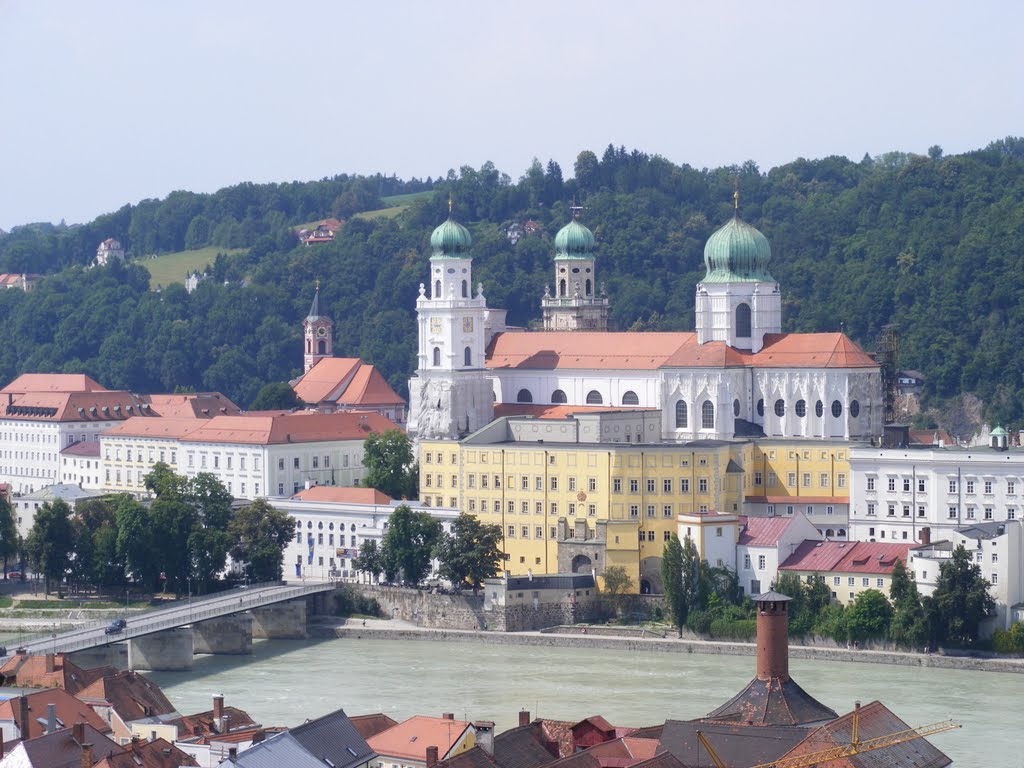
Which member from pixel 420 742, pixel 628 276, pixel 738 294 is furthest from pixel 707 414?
pixel 628 276

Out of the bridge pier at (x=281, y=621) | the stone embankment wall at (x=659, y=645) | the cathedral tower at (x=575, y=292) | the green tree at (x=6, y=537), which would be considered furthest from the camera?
the cathedral tower at (x=575, y=292)

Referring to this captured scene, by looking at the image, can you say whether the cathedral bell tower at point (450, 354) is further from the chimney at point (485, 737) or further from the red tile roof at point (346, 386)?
the chimney at point (485, 737)

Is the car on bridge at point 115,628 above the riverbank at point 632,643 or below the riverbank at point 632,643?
above

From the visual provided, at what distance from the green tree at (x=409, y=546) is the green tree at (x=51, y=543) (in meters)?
10.1

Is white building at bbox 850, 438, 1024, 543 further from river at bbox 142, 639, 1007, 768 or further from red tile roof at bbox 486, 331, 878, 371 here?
river at bbox 142, 639, 1007, 768

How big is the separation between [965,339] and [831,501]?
1647 inches

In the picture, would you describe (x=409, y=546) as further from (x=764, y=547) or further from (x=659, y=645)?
(x=764, y=547)

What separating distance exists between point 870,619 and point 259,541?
20971mm

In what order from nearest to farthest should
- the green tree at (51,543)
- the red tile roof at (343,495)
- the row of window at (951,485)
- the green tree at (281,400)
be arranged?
the row of window at (951,485) → the green tree at (51,543) → the red tile roof at (343,495) → the green tree at (281,400)

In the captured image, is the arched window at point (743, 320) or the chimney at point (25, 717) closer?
the chimney at point (25, 717)

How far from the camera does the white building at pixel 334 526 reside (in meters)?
84.9

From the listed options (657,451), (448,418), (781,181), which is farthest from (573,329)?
(781,181)

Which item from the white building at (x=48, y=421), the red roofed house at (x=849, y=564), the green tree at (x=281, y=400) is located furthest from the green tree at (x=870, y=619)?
the white building at (x=48, y=421)

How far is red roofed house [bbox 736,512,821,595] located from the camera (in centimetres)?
7562
